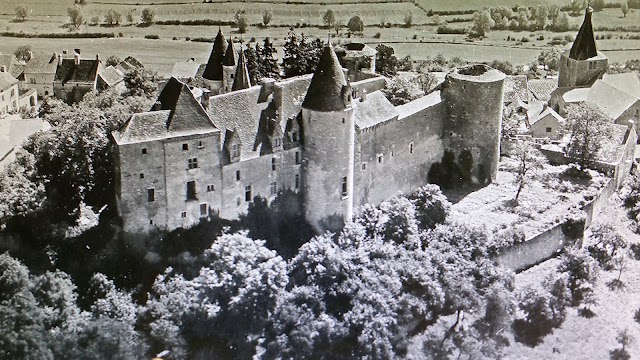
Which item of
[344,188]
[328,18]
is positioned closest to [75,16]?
[328,18]

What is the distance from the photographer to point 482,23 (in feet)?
254

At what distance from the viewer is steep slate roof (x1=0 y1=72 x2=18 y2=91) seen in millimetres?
67312

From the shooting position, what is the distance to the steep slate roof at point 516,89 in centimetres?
7624

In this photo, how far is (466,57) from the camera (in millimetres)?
85000

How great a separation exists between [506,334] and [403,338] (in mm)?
6557

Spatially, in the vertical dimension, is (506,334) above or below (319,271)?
below

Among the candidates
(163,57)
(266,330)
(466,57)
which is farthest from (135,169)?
(466,57)

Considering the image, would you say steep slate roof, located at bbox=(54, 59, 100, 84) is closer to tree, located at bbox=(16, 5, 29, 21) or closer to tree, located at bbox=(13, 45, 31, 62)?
tree, located at bbox=(13, 45, 31, 62)

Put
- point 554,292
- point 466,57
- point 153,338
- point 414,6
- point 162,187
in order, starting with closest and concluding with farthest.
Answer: point 153,338 → point 162,187 → point 554,292 → point 414,6 → point 466,57

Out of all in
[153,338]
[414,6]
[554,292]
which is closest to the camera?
[153,338]

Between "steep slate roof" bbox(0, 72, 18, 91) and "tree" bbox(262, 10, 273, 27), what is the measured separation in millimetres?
22205

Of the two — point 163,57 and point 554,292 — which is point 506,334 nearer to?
point 554,292

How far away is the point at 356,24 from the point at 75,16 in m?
27.2

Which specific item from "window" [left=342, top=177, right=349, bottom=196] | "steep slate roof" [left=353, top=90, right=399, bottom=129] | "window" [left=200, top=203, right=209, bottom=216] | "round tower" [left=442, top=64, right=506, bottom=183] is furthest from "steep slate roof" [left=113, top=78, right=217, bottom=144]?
"round tower" [left=442, top=64, right=506, bottom=183]
